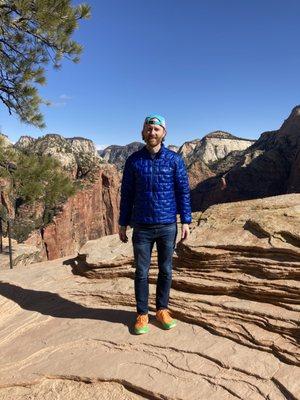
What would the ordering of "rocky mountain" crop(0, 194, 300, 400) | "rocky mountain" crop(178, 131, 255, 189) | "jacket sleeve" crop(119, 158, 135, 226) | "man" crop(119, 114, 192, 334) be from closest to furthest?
"rocky mountain" crop(0, 194, 300, 400)
"man" crop(119, 114, 192, 334)
"jacket sleeve" crop(119, 158, 135, 226)
"rocky mountain" crop(178, 131, 255, 189)

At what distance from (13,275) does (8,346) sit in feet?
9.54

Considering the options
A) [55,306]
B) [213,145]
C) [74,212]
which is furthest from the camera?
[213,145]

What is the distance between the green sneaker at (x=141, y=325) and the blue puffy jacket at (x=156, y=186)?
1.10m

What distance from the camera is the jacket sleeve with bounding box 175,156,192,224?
4.44 meters

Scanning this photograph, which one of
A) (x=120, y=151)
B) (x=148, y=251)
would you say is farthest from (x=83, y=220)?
(x=120, y=151)

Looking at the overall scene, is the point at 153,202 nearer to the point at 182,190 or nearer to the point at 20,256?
the point at 182,190

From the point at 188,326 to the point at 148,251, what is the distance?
1012 millimetres

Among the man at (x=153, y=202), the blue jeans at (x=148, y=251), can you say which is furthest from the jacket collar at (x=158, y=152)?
the blue jeans at (x=148, y=251)

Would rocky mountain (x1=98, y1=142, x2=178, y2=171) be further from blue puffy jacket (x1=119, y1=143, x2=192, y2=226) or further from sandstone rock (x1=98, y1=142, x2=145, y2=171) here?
blue puffy jacket (x1=119, y1=143, x2=192, y2=226)

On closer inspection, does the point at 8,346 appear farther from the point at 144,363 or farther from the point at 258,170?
the point at 258,170

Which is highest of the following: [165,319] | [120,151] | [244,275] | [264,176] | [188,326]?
[120,151]

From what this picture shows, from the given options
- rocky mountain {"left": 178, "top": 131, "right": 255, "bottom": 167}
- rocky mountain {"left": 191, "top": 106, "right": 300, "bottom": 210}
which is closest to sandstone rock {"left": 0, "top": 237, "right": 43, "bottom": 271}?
rocky mountain {"left": 191, "top": 106, "right": 300, "bottom": 210}

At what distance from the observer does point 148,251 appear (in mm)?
4480

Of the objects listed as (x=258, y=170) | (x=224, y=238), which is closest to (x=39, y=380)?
(x=224, y=238)
